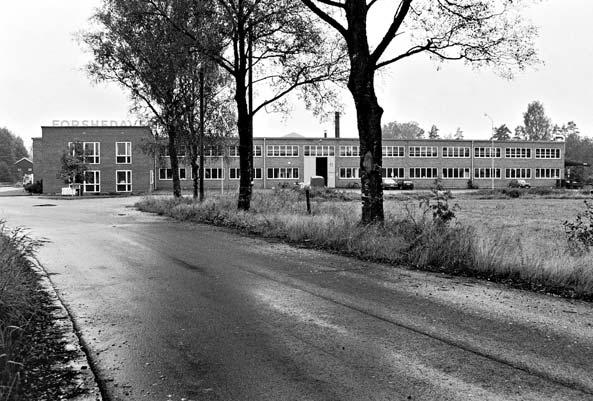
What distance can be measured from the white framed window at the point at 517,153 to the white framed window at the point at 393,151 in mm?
18114

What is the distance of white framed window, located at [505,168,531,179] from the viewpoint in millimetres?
84438

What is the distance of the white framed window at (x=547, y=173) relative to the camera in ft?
285

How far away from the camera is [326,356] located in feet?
15.9

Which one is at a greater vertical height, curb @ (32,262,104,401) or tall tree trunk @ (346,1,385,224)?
tall tree trunk @ (346,1,385,224)

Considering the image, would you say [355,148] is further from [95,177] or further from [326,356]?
[326,356]

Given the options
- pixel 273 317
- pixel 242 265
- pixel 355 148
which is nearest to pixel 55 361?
pixel 273 317

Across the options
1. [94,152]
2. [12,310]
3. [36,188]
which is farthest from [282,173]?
[12,310]

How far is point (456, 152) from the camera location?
82562 millimetres

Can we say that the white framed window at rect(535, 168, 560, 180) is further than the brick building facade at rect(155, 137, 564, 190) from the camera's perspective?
Yes

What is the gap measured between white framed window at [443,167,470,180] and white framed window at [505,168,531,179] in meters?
7.26

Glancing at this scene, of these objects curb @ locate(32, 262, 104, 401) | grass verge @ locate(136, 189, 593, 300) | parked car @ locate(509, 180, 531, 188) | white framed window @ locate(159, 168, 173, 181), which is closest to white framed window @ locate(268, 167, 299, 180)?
white framed window @ locate(159, 168, 173, 181)

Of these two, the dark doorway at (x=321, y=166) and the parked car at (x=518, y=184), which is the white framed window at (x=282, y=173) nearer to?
the dark doorway at (x=321, y=166)

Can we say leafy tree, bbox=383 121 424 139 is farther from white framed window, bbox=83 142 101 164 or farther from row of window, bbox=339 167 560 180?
white framed window, bbox=83 142 101 164

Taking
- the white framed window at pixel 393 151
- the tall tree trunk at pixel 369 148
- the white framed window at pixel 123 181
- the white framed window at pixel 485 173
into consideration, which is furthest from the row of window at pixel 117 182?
the tall tree trunk at pixel 369 148
